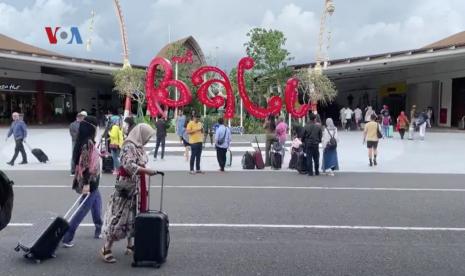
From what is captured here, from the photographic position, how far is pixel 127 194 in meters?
5.12

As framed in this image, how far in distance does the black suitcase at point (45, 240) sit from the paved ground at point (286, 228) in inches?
4.7

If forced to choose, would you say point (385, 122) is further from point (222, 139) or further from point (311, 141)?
point (222, 139)

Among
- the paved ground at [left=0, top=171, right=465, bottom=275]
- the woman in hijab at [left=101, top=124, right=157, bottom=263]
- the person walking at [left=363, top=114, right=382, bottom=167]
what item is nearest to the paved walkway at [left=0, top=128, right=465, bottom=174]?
the person walking at [left=363, top=114, right=382, bottom=167]

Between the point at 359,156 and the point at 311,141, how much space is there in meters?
5.07

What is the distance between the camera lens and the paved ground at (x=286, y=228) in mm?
4984

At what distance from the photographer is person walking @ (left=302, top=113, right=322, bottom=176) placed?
1155 cm

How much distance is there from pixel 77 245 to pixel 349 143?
16498 mm

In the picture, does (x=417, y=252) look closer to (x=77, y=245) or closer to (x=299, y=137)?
(x=77, y=245)

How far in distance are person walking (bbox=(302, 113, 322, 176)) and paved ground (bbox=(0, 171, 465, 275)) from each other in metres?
0.87

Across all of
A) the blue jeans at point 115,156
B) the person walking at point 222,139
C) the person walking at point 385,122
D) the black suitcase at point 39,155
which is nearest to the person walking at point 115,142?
the blue jeans at point 115,156

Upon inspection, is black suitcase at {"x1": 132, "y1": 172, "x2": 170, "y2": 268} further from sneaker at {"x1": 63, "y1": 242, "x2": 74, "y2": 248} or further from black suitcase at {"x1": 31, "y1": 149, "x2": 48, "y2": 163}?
black suitcase at {"x1": 31, "y1": 149, "x2": 48, "y2": 163}

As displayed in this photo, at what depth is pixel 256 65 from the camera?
27406mm

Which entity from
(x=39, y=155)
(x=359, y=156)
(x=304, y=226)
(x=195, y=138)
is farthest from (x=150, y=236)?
(x=359, y=156)

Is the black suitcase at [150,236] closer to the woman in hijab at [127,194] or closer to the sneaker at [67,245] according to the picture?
the woman in hijab at [127,194]
